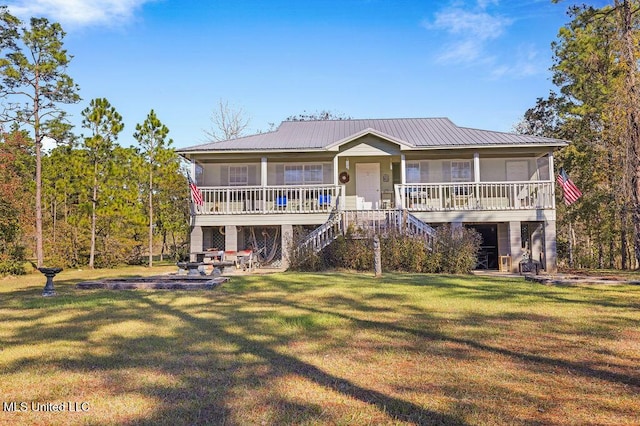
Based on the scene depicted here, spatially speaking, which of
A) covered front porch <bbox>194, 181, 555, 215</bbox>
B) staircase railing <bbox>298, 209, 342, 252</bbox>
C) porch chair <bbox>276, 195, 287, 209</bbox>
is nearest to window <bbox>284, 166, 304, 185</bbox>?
covered front porch <bbox>194, 181, 555, 215</bbox>

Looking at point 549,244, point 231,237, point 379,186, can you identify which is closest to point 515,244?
point 549,244

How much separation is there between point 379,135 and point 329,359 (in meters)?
14.9

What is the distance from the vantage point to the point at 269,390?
12.5 ft

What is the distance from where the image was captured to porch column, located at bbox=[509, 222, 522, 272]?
674 inches

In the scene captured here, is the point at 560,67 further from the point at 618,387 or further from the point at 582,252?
the point at 618,387

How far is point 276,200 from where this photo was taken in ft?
61.5

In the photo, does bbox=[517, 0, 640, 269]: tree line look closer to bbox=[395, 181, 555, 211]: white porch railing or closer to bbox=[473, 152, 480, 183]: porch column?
bbox=[395, 181, 555, 211]: white porch railing

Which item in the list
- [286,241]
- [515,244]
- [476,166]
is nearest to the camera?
[286,241]

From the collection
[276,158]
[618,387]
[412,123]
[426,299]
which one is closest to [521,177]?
[412,123]

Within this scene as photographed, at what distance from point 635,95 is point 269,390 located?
13272 mm

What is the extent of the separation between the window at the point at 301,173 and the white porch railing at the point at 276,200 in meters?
1.79

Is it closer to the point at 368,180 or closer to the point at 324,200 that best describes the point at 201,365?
the point at 324,200

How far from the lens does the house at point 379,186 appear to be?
17609 millimetres

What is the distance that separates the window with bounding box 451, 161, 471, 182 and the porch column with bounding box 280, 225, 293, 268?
7.75m
